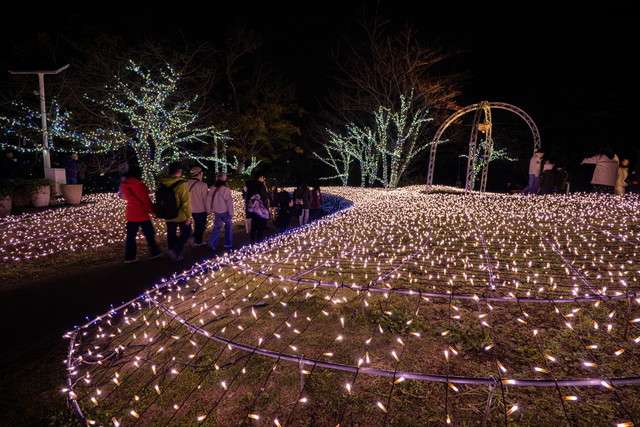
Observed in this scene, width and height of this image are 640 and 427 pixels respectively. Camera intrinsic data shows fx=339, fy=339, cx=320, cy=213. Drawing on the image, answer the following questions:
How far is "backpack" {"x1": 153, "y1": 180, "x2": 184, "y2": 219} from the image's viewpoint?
17.3ft

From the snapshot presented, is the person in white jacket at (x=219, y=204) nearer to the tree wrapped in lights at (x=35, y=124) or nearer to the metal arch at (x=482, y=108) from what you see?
the metal arch at (x=482, y=108)

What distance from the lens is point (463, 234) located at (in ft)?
20.4

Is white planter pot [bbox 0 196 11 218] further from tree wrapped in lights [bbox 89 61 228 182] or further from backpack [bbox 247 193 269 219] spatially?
backpack [bbox 247 193 269 219]

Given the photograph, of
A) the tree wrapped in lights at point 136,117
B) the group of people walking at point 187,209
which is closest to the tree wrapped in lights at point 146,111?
the tree wrapped in lights at point 136,117

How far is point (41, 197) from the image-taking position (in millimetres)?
10383

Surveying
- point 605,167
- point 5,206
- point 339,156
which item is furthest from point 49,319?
point 339,156

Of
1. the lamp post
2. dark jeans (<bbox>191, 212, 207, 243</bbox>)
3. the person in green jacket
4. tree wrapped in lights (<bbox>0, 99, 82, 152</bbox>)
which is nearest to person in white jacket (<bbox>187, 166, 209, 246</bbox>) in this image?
dark jeans (<bbox>191, 212, 207, 243</bbox>)

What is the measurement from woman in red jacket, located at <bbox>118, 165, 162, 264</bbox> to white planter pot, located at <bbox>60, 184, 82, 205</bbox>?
7.76 m

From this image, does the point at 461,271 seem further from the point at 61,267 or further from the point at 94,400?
the point at 61,267

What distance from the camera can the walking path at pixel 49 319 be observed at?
2.47 meters

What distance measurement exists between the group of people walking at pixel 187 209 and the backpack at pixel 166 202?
2 cm

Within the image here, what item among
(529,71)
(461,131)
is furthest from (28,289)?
(529,71)

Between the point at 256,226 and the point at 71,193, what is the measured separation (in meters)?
8.38

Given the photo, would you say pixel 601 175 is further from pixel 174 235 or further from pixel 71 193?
pixel 71 193
